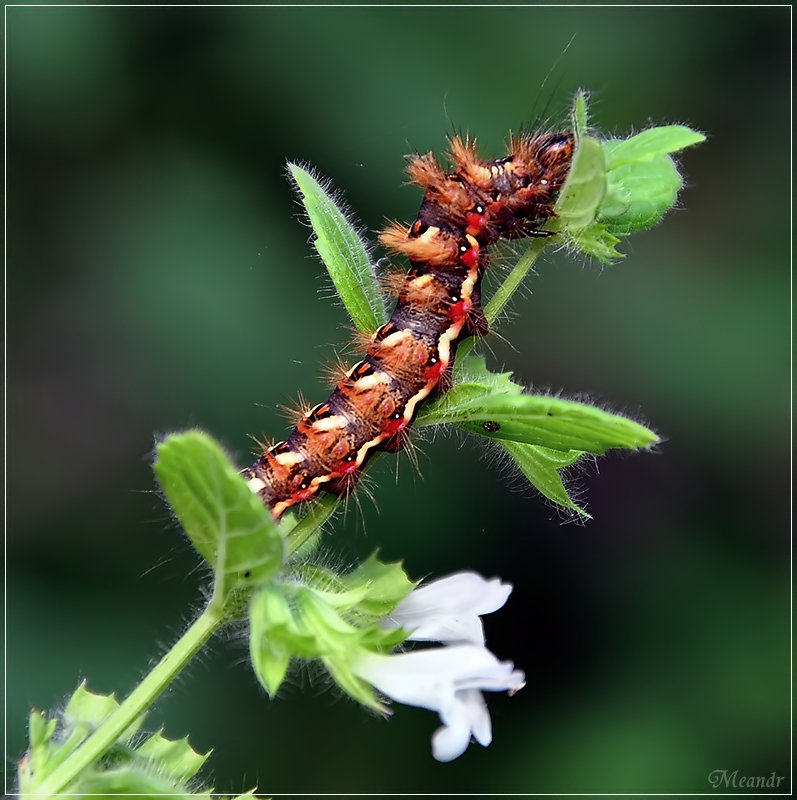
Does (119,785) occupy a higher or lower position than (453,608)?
lower

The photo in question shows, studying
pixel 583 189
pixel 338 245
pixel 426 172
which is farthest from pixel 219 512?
pixel 426 172

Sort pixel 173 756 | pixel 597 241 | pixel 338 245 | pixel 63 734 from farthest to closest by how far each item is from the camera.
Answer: pixel 338 245 → pixel 597 241 → pixel 173 756 → pixel 63 734

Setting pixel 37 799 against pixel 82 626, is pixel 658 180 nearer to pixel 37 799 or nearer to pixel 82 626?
→ pixel 37 799

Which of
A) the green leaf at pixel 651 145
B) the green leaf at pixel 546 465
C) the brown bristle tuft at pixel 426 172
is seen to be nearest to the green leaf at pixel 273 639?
the green leaf at pixel 546 465

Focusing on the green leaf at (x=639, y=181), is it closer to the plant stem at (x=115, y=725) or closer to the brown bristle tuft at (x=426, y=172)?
the brown bristle tuft at (x=426, y=172)

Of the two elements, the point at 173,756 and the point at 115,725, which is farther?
the point at 173,756

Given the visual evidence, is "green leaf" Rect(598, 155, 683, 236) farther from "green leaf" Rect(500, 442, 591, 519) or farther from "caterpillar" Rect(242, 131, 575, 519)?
"green leaf" Rect(500, 442, 591, 519)

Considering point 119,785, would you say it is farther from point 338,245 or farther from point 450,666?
point 338,245

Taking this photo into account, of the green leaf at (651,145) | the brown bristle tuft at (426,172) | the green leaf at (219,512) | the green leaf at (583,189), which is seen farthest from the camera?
the brown bristle tuft at (426,172)
